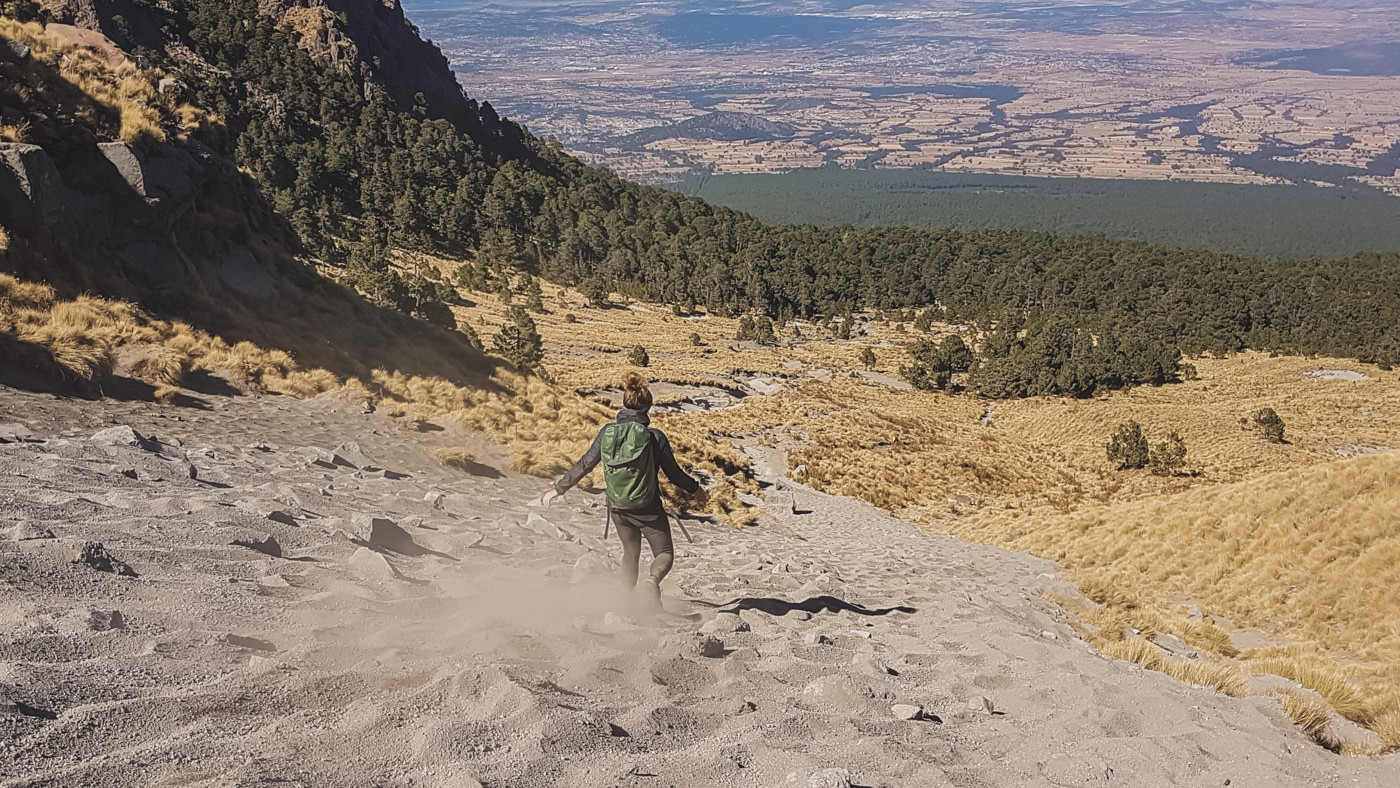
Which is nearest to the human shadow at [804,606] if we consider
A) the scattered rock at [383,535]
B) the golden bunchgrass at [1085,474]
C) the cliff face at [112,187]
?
the golden bunchgrass at [1085,474]

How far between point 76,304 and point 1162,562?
61.5ft

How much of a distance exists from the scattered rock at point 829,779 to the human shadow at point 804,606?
3.74 metres

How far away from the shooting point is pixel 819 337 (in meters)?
86.6

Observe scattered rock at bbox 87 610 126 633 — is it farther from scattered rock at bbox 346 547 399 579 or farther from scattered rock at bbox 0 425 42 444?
scattered rock at bbox 0 425 42 444

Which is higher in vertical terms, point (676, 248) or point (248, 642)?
point (248, 642)

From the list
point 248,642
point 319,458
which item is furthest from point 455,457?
point 248,642

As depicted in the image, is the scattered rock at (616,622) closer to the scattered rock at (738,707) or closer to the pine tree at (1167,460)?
the scattered rock at (738,707)

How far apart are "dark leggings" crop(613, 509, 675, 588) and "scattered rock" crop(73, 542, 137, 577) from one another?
3.40m

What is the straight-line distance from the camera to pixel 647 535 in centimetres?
660

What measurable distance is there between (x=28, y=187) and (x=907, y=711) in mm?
15788

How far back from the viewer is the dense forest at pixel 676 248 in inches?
3081

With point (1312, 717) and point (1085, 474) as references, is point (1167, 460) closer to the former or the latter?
point (1085, 474)

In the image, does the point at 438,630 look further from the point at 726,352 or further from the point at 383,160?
the point at 383,160

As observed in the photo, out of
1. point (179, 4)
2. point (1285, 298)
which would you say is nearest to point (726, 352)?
point (179, 4)
